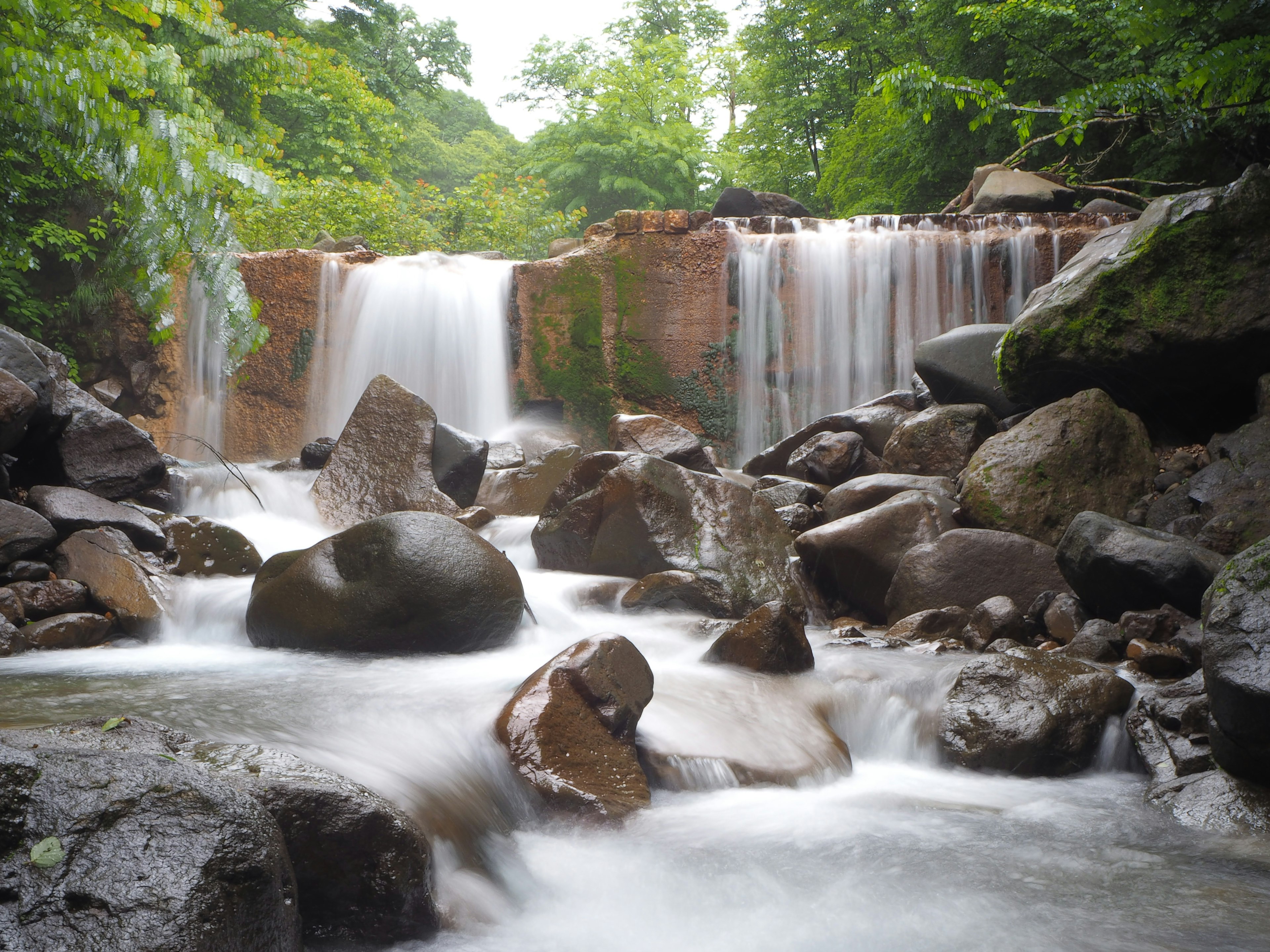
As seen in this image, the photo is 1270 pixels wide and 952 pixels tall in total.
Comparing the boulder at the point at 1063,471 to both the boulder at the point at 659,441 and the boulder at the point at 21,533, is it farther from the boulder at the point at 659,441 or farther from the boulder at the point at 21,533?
the boulder at the point at 21,533

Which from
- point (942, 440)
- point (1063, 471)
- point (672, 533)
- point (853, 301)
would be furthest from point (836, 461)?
point (853, 301)

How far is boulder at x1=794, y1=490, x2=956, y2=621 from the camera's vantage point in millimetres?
6684

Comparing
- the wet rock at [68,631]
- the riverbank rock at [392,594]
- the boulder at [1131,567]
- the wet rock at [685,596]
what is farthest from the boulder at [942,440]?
the wet rock at [68,631]

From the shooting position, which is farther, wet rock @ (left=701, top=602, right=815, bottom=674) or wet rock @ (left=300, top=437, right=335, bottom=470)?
wet rock @ (left=300, top=437, right=335, bottom=470)

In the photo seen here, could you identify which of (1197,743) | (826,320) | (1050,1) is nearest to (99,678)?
(1197,743)

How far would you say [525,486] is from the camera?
29.5ft

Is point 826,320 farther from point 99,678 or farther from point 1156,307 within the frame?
point 99,678

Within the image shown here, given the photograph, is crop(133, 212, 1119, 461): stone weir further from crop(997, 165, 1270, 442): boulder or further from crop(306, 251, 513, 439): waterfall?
crop(997, 165, 1270, 442): boulder

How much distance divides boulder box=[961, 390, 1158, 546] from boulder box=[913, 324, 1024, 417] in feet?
5.59

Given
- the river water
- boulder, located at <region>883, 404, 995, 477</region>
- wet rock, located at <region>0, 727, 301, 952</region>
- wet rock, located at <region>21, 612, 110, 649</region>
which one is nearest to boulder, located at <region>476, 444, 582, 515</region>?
boulder, located at <region>883, 404, 995, 477</region>

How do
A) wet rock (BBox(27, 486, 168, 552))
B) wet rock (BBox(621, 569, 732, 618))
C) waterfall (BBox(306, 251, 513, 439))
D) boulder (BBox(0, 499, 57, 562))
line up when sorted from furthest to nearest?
waterfall (BBox(306, 251, 513, 439)) < wet rock (BBox(621, 569, 732, 618)) < wet rock (BBox(27, 486, 168, 552)) < boulder (BBox(0, 499, 57, 562))

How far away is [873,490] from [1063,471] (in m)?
1.50

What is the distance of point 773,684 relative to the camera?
15.7 feet

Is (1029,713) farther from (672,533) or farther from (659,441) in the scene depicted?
(659,441)
